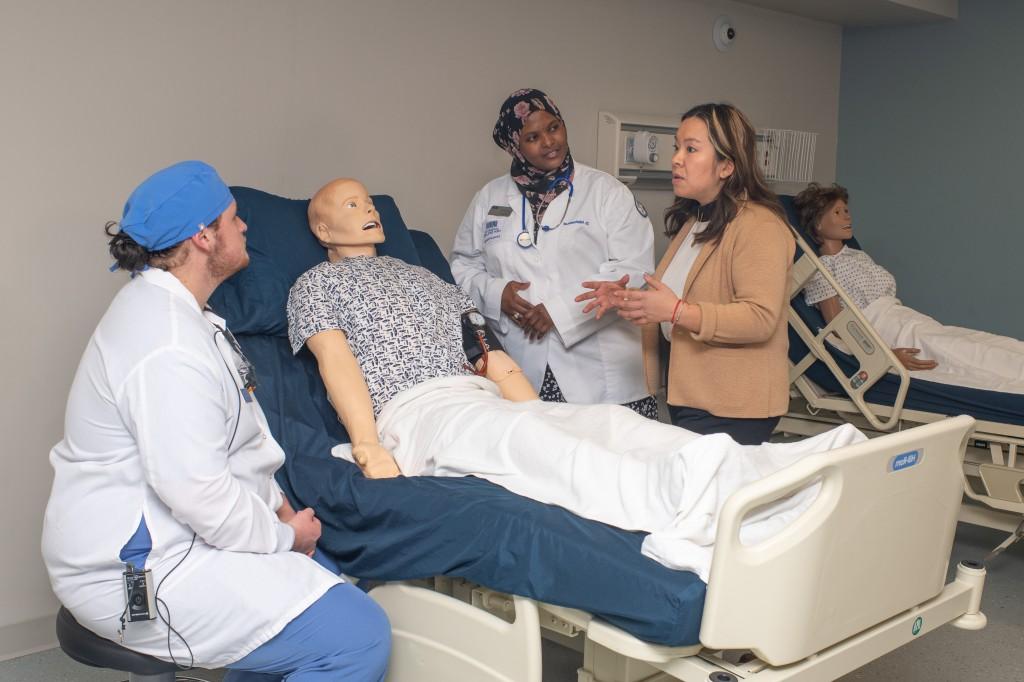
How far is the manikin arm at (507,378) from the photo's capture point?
2703mm

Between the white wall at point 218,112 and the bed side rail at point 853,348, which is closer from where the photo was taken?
the white wall at point 218,112

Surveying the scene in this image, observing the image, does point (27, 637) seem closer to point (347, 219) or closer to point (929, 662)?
point (347, 219)

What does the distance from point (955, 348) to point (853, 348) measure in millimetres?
527

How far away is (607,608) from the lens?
173 centimetres

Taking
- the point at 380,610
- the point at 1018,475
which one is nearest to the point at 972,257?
the point at 1018,475

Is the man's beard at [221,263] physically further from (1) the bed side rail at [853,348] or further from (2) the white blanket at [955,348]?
(2) the white blanket at [955,348]

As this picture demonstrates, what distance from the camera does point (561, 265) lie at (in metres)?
3.09

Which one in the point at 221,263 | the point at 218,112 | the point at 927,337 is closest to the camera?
the point at 221,263

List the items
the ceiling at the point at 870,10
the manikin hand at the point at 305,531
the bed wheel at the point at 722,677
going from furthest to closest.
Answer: the ceiling at the point at 870,10, the manikin hand at the point at 305,531, the bed wheel at the point at 722,677

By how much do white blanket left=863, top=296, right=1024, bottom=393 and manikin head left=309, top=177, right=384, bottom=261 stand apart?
2091mm

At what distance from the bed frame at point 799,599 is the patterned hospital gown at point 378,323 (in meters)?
0.58

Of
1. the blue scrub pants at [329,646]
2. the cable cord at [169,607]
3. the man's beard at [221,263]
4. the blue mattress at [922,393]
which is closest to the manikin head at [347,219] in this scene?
the man's beard at [221,263]

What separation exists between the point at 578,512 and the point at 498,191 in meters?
1.50

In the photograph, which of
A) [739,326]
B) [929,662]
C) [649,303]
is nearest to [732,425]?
[739,326]
